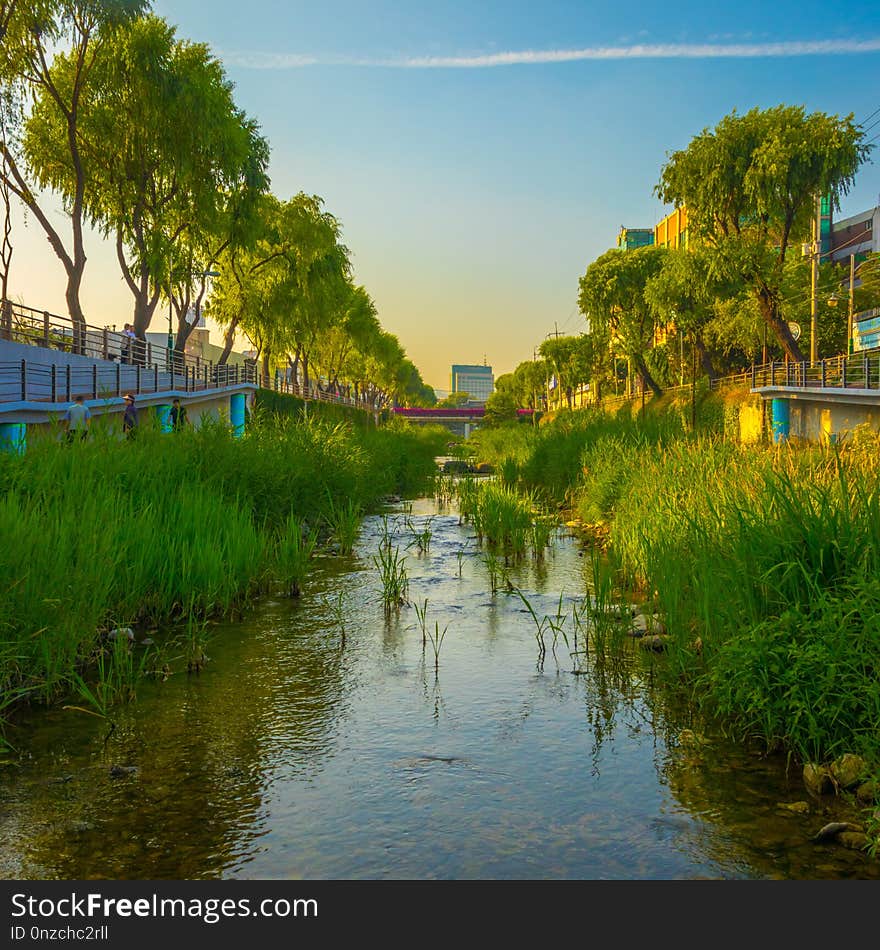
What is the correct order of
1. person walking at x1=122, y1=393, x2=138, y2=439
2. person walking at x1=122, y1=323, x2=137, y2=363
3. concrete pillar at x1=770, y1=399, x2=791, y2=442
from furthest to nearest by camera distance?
concrete pillar at x1=770, y1=399, x2=791, y2=442, person walking at x1=122, y1=323, x2=137, y2=363, person walking at x1=122, y1=393, x2=138, y2=439

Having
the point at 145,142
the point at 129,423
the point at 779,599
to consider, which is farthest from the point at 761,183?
the point at 779,599

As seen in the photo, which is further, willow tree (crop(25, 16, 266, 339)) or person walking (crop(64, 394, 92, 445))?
willow tree (crop(25, 16, 266, 339))

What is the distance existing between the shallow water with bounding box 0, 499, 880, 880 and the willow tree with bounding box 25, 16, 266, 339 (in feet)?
86.1

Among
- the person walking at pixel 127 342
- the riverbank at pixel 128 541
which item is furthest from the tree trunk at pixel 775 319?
the riverbank at pixel 128 541

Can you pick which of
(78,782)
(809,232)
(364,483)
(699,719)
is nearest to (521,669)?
(699,719)

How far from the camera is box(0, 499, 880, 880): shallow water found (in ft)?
15.1

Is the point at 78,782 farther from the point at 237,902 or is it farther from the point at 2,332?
the point at 2,332

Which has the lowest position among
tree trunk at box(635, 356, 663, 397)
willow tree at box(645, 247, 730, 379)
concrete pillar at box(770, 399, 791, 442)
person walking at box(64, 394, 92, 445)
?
person walking at box(64, 394, 92, 445)

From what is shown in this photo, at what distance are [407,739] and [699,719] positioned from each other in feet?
7.58

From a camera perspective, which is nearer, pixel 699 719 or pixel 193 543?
pixel 699 719

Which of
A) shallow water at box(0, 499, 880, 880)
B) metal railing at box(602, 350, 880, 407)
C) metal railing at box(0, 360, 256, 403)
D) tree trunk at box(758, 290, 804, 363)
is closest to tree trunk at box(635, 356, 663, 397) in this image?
metal railing at box(602, 350, 880, 407)

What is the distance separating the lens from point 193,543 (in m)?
9.82

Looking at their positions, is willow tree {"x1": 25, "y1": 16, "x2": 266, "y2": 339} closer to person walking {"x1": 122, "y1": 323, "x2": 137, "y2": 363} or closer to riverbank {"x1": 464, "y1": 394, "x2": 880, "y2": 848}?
person walking {"x1": 122, "y1": 323, "x2": 137, "y2": 363}

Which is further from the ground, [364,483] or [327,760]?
[364,483]
